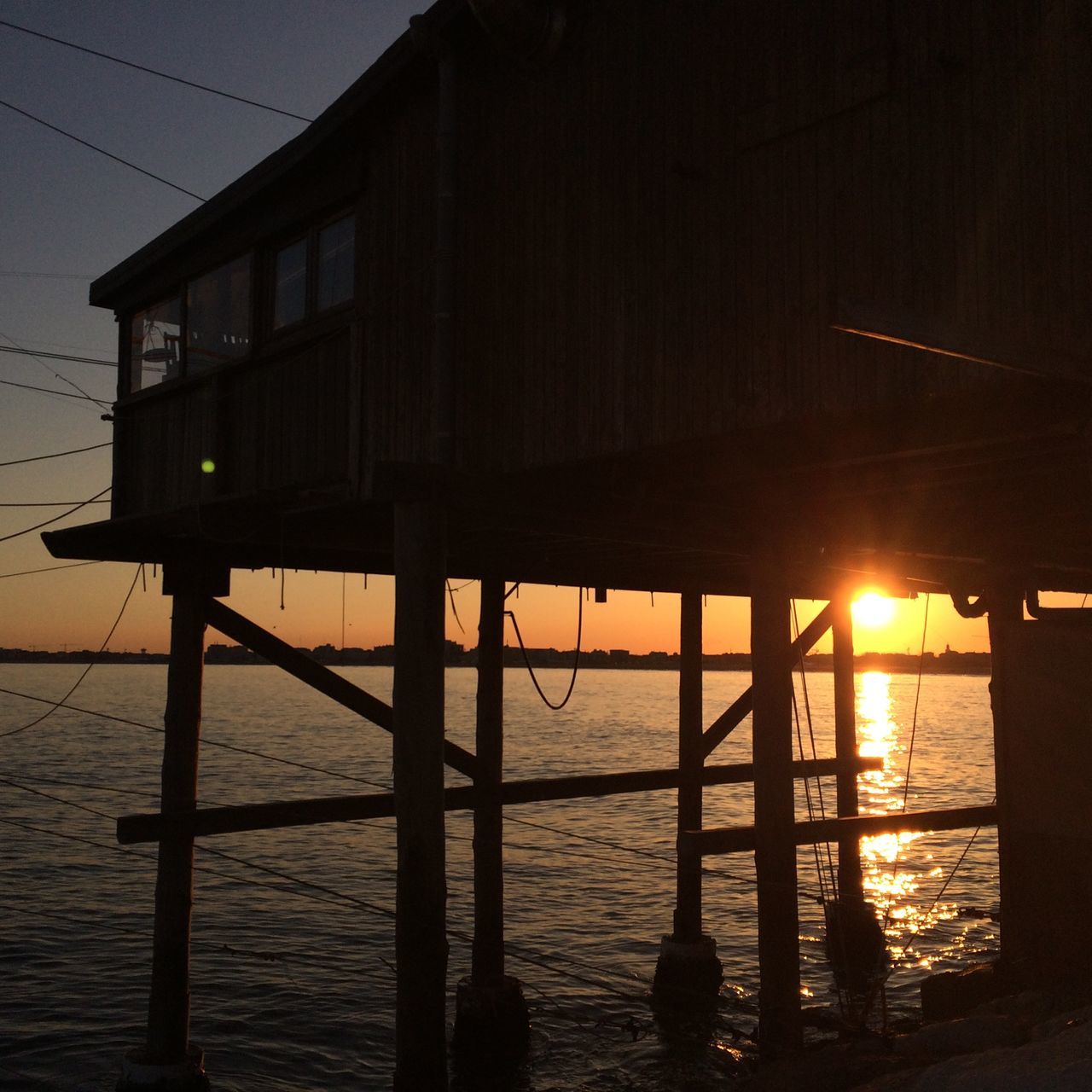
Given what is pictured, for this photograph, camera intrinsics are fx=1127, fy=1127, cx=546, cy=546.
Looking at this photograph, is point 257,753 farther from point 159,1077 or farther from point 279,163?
point 279,163

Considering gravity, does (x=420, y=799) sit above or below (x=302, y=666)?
below

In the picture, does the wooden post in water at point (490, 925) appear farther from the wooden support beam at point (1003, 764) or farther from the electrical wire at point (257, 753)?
the wooden support beam at point (1003, 764)

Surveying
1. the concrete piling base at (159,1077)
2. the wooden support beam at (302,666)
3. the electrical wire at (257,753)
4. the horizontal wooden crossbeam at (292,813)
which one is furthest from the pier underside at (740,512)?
the electrical wire at (257,753)

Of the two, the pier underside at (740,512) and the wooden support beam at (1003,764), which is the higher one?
the pier underside at (740,512)

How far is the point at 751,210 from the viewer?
7.08 meters

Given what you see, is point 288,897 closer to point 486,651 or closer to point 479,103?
point 486,651

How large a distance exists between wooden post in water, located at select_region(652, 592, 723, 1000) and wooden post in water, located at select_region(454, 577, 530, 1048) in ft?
7.49

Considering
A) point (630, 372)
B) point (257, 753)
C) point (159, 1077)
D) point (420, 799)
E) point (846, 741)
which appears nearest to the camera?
point (630, 372)

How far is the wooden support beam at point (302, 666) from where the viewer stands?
10.4 metres

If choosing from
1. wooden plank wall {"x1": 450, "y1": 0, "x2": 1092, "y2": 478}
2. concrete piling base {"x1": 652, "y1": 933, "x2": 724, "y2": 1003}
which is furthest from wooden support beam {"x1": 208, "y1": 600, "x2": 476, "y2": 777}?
concrete piling base {"x1": 652, "y1": 933, "x2": 724, "y2": 1003}

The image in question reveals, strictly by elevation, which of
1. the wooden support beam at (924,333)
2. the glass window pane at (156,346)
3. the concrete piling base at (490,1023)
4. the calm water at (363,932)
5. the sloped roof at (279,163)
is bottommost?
the calm water at (363,932)

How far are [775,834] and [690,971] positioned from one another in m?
6.24

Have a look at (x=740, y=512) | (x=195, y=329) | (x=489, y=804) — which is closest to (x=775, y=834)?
(x=740, y=512)

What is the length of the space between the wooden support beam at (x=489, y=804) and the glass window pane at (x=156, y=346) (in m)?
4.09
